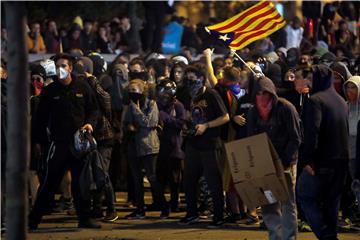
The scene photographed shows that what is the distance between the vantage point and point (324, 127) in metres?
13.0

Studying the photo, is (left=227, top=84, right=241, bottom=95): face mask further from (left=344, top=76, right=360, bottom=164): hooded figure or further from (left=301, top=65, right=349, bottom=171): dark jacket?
(left=301, top=65, right=349, bottom=171): dark jacket

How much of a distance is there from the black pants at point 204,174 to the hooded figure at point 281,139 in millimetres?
2232

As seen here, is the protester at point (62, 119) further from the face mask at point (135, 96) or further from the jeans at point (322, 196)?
the jeans at point (322, 196)

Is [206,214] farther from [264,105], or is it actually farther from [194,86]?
[264,105]

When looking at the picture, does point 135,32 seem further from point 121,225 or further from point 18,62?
point 18,62

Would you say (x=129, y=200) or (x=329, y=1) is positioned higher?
(x=329, y=1)

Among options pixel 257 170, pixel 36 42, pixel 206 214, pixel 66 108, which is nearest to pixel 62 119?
pixel 66 108

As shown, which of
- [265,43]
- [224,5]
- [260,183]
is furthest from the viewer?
[224,5]

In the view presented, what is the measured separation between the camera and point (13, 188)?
10.5m

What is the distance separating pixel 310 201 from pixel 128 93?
3.97 meters

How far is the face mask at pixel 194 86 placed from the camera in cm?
1585

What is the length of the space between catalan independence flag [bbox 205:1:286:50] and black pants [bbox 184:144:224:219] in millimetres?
1858

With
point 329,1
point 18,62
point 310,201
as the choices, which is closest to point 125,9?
point 329,1

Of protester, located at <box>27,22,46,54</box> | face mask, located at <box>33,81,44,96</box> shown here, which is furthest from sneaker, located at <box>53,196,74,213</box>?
protester, located at <box>27,22,46,54</box>
